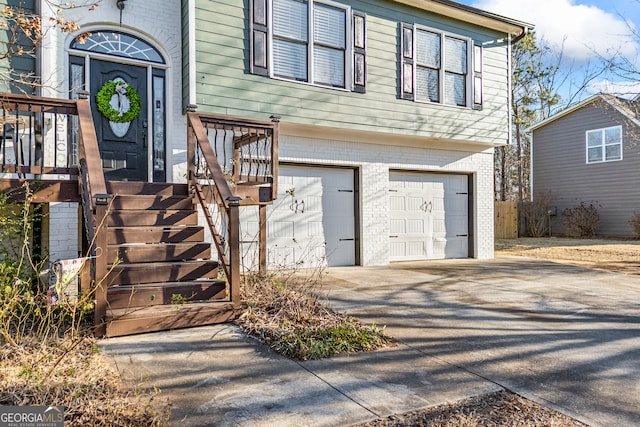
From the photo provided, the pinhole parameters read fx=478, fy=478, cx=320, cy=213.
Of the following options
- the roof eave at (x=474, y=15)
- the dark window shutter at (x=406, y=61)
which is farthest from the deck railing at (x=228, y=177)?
the roof eave at (x=474, y=15)

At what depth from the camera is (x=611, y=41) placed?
11.5 meters

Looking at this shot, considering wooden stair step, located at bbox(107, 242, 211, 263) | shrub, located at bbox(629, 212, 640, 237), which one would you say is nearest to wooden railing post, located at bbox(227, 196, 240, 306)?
wooden stair step, located at bbox(107, 242, 211, 263)

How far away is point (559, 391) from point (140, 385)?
110 inches

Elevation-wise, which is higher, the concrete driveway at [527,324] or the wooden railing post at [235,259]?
the wooden railing post at [235,259]

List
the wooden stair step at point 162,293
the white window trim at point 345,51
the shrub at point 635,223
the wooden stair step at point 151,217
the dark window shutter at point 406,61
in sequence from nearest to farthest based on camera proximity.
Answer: the wooden stair step at point 162,293, the wooden stair step at point 151,217, the white window trim at point 345,51, the dark window shutter at point 406,61, the shrub at point 635,223

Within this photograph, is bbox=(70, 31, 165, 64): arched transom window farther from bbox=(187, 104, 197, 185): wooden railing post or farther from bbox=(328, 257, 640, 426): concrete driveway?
bbox=(328, 257, 640, 426): concrete driveway

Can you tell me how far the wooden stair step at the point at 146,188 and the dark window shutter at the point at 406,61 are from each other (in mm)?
4833

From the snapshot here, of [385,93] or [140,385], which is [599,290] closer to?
[385,93]

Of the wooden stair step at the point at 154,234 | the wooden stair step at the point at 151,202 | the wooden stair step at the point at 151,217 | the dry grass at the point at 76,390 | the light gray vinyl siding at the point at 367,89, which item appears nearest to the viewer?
the dry grass at the point at 76,390

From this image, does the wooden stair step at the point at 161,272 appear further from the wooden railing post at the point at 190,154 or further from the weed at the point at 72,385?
the wooden railing post at the point at 190,154

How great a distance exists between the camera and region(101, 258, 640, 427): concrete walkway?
292cm

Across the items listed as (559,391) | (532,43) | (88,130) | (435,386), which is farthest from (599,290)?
(532,43)

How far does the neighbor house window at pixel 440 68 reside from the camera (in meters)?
9.25

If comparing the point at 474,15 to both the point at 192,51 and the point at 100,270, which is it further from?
the point at 100,270
